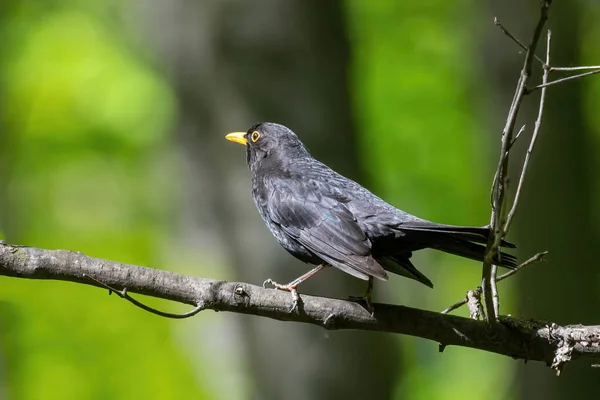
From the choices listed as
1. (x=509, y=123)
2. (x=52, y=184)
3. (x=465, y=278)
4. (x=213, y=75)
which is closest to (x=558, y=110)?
(x=213, y=75)

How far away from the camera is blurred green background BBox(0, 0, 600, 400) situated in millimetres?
6129

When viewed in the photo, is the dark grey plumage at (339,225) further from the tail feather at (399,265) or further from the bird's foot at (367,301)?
the bird's foot at (367,301)

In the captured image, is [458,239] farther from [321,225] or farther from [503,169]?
[503,169]

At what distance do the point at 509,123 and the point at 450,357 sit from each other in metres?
9.91

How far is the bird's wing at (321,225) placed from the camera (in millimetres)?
3676

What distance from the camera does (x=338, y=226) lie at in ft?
13.1

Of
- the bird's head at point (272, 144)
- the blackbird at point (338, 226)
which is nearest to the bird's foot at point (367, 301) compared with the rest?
the blackbird at point (338, 226)

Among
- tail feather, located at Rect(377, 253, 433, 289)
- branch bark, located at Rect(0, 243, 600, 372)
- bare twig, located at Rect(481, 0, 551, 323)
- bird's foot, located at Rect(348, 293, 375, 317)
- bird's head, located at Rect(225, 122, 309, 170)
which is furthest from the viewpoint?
bird's head, located at Rect(225, 122, 309, 170)

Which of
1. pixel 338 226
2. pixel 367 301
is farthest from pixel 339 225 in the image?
pixel 367 301

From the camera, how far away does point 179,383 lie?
10.6 metres

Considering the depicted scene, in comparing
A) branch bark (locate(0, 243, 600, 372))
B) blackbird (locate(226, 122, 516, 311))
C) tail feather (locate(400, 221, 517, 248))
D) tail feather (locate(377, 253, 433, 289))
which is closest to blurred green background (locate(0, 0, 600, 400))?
blackbird (locate(226, 122, 516, 311))

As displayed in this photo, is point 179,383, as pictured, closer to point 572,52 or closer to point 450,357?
point 450,357

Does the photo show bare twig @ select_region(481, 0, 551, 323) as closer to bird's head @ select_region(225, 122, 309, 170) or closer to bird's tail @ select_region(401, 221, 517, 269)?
bird's tail @ select_region(401, 221, 517, 269)

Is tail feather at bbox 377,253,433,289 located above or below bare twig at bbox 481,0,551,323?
below
